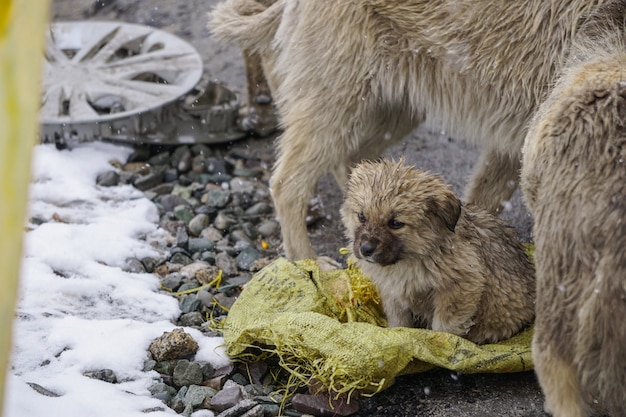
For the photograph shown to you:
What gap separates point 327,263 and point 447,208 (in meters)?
1.24

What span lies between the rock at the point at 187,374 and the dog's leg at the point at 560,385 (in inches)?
57.5

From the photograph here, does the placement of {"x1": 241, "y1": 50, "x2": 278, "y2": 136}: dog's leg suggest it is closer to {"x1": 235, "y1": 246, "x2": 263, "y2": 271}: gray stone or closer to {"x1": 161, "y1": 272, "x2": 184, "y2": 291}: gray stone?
{"x1": 235, "y1": 246, "x2": 263, "y2": 271}: gray stone

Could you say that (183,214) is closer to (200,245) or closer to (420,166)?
(200,245)

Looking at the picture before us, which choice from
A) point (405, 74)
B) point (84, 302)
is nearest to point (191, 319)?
point (84, 302)

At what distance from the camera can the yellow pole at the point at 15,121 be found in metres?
1.60

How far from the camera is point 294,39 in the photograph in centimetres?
453

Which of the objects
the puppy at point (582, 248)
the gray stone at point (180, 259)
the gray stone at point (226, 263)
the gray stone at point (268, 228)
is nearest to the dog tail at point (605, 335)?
the puppy at point (582, 248)

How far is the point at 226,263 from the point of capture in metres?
4.67

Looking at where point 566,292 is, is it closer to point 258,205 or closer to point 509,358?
point 509,358

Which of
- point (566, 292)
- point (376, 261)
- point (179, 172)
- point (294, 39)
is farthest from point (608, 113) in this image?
point (179, 172)

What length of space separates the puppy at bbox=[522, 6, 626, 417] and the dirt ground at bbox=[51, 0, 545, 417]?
2.06 ft

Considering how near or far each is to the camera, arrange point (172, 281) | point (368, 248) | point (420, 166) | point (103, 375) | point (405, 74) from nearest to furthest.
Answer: point (368, 248) < point (103, 375) < point (405, 74) < point (172, 281) < point (420, 166)

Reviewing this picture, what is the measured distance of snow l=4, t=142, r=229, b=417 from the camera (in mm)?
3336

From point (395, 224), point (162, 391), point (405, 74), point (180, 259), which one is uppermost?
point (405, 74)
